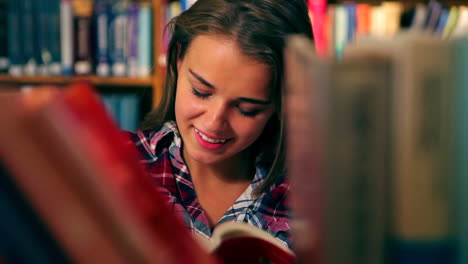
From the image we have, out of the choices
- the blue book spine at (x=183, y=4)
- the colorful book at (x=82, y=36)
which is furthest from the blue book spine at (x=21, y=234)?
the colorful book at (x=82, y=36)

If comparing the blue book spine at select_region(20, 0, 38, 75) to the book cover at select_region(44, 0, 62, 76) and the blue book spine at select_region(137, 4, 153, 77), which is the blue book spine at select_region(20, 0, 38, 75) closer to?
the book cover at select_region(44, 0, 62, 76)

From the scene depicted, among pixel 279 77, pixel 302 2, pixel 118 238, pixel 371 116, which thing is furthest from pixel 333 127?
pixel 302 2

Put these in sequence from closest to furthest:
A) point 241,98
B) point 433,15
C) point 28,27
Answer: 1. point 241,98
2. point 433,15
3. point 28,27

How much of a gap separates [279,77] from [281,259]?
55 centimetres

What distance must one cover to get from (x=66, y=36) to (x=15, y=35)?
215 mm

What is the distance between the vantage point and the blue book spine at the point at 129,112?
2.11 metres

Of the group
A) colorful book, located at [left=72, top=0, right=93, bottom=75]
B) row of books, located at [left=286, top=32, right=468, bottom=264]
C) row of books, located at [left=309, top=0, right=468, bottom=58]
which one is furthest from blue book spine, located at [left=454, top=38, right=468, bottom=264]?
colorful book, located at [left=72, top=0, right=93, bottom=75]

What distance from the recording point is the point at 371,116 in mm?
301

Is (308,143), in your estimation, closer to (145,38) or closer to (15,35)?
(145,38)

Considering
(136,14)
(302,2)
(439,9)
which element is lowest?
(136,14)

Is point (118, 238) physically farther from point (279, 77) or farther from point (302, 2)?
point (302, 2)

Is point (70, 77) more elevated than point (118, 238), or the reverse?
point (118, 238)

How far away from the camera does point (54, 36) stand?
209 centimetres

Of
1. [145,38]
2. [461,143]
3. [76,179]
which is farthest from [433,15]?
[76,179]
